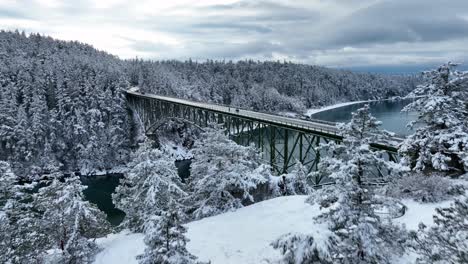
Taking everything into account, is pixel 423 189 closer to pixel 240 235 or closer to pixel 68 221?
pixel 240 235

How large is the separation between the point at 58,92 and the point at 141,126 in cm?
2069

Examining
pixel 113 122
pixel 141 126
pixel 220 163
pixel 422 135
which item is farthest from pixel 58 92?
pixel 422 135

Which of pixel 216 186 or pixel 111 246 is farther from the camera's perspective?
pixel 216 186

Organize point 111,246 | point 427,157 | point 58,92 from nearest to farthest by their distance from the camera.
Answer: point 427,157 → point 111,246 → point 58,92

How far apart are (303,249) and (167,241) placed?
3804 millimetres

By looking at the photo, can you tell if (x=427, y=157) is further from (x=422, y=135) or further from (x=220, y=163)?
(x=220, y=163)

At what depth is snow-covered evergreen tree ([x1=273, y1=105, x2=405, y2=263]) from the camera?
7.84 meters

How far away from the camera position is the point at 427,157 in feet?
51.9

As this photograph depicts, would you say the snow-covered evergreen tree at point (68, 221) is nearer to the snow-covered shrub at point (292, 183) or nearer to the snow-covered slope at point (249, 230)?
the snow-covered slope at point (249, 230)

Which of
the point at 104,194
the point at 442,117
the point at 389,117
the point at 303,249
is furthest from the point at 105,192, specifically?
the point at 389,117

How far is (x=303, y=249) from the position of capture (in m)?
8.30

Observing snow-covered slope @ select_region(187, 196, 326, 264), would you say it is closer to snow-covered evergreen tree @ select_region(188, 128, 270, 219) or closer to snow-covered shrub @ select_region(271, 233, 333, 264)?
snow-covered evergreen tree @ select_region(188, 128, 270, 219)

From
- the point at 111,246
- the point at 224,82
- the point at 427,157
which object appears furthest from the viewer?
the point at 224,82

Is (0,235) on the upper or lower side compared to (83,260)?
upper
